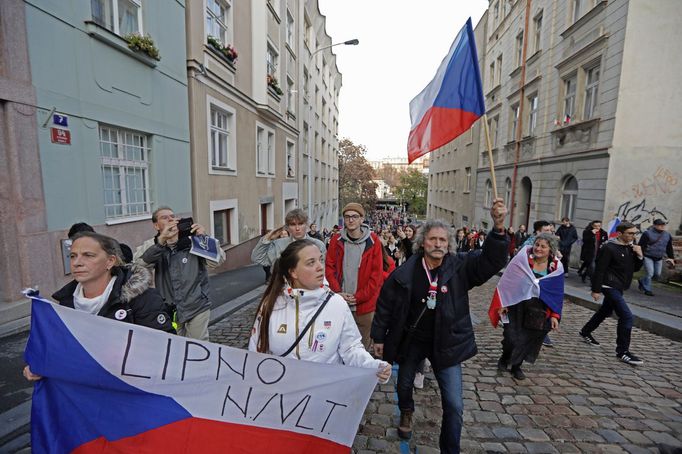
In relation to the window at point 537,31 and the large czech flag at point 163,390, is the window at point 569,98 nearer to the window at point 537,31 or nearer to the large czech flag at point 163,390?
the window at point 537,31

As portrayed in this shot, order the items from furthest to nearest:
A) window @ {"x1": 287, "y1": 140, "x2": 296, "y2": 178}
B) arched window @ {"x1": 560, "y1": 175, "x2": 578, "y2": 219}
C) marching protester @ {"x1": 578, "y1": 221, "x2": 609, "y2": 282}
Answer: window @ {"x1": 287, "y1": 140, "x2": 296, "y2": 178} < arched window @ {"x1": 560, "y1": 175, "x2": 578, "y2": 219} < marching protester @ {"x1": 578, "y1": 221, "x2": 609, "y2": 282}

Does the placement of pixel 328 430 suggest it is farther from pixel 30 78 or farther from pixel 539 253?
Answer: pixel 30 78

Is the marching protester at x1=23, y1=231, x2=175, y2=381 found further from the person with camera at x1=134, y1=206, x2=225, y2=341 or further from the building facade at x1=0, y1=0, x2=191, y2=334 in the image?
the building facade at x1=0, y1=0, x2=191, y2=334

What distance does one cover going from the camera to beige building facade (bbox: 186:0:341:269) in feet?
31.6

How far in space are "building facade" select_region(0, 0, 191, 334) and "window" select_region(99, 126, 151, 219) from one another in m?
0.02

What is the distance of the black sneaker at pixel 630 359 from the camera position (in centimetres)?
433

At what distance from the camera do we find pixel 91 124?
5859 millimetres

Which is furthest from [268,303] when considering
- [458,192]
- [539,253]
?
[458,192]

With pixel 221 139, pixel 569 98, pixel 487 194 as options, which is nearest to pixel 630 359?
pixel 221 139

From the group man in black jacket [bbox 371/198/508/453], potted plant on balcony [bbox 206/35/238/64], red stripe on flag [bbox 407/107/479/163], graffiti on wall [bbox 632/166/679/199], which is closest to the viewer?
man in black jacket [bbox 371/198/508/453]

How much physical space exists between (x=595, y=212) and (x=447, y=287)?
40.6ft

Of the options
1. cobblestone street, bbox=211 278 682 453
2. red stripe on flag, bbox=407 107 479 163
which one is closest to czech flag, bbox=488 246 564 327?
cobblestone street, bbox=211 278 682 453

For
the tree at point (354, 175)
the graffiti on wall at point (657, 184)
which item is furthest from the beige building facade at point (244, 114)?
the tree at point (354, 175)

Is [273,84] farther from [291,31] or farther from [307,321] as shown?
[307,321]
